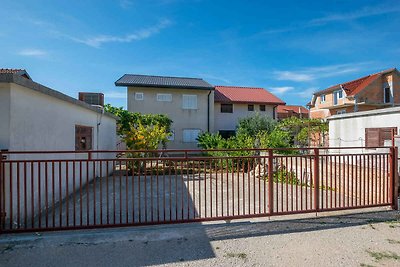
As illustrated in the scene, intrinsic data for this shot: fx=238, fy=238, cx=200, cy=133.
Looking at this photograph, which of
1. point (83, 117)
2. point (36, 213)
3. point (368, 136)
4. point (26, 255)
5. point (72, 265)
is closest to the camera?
point (72, 265)

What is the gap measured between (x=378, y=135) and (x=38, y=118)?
38.4 ft

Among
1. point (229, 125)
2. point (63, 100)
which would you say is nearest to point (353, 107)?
point (229, 125)

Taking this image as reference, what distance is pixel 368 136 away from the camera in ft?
34.0

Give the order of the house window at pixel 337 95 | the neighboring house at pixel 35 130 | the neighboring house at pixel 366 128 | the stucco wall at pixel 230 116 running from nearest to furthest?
the neighboring house at pixel 35 130 < the neighboring house at pixel 366 128 < the stucco wall at pixel 230 116 < the house window at pixel 337 95

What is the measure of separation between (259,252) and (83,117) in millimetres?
6703

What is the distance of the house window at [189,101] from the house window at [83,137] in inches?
440

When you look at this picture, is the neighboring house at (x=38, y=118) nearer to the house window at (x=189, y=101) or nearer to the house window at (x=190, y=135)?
the house window at (x=190, y=135)

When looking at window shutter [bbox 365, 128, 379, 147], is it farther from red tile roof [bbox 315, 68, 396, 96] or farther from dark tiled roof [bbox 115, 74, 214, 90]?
red tile roof [bbox 315, 68, 396, 96]

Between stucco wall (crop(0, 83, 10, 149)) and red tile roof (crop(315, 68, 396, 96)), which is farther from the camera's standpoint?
red tile roof (crop(315, 68, 396, 96))

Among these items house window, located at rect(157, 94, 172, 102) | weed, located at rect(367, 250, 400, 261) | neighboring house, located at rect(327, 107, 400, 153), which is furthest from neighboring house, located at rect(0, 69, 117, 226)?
house window, located at rect(157, 94, 172, 102)

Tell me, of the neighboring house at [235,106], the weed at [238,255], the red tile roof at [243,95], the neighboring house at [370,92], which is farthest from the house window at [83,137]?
the neighboring house at [370,92]

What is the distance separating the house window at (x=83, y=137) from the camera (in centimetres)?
739

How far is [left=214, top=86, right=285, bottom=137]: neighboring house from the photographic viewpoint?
21172mm

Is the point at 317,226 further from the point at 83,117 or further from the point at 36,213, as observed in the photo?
the point at 83,117
